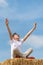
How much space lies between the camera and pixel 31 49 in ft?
74.8

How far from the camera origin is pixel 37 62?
22.5 metres

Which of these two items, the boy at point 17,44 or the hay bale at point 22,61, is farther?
the boy at point 17,44

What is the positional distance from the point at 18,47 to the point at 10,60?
573 mm

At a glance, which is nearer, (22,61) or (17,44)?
(22,61)

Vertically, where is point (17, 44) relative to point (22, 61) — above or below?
A: above

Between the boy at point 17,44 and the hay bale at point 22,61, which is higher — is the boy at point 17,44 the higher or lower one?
the higher one

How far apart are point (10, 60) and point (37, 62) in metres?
0.88

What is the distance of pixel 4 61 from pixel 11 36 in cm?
82

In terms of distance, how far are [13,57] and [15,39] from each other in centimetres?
57

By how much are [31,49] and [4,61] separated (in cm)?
96

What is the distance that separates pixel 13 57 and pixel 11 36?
670 millimetres

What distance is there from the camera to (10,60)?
22.3m

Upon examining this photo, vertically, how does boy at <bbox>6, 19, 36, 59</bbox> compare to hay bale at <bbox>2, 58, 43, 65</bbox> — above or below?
above

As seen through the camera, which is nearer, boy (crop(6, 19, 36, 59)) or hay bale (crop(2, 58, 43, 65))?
hay bale (crop(2, 58, 43, 65))
